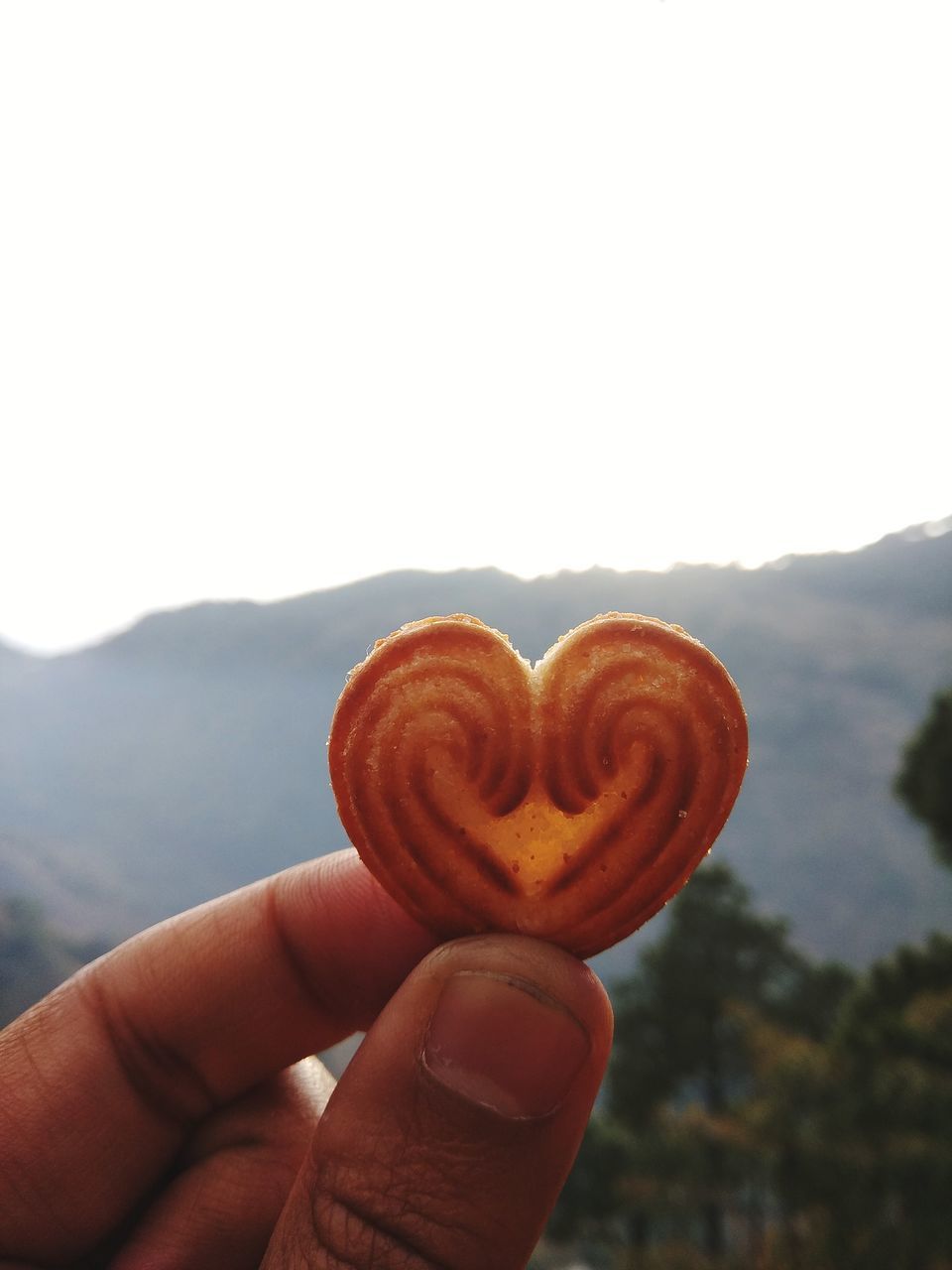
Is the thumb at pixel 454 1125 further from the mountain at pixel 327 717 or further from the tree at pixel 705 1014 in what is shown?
the mountain at pixel 327 717

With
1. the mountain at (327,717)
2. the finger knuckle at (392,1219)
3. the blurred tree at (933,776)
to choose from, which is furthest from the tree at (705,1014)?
the mountain at (327,717)

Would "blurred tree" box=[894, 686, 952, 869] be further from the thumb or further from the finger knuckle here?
the finger knuckle

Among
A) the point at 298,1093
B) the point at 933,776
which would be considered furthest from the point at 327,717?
the point at 298,1093

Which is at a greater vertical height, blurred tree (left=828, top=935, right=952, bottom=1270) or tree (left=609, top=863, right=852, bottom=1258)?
blurred tree (left=828, top=935, right=952, bottom=1270)

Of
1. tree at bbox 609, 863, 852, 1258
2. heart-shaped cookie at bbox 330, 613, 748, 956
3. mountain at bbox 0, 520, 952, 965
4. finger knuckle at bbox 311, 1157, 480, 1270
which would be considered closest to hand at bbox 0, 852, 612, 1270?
finger knuckle at bbox 311, 1157, 480, 1270

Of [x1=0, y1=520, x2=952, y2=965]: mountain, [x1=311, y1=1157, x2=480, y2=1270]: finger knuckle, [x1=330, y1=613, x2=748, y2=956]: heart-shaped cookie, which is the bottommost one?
[x1=0, y1=520, x2=952, y2=965]: mountain
